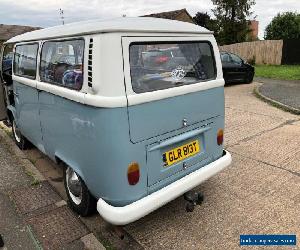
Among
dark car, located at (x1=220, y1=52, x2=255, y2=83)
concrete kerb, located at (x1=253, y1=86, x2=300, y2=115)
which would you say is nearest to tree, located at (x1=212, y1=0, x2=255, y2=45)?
dark car, located at (x1=220, y1=52, x2=255, y2=83)

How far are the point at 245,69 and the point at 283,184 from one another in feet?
31.0

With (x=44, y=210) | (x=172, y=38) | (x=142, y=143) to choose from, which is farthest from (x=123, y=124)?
(x=44, y=210)

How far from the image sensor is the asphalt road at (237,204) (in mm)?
3213

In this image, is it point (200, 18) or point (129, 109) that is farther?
point (200, 18)

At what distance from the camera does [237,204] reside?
373cm

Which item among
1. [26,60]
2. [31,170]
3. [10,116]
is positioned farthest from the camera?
[10,116]

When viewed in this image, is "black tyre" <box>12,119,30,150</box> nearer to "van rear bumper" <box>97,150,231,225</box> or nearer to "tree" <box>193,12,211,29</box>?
"van rear bumper" <box>97,150,231,225</box>

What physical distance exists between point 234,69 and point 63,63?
10.2 metres

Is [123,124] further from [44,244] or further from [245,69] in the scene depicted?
[245,69]

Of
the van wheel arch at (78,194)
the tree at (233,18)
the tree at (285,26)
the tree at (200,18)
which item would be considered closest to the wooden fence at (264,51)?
the tree at (233,18)

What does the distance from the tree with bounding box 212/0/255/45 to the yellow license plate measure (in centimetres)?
3248

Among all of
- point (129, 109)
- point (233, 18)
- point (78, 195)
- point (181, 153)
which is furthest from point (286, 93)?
point (233, 18)

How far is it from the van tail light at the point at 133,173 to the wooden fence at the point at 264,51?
21076 millimetres

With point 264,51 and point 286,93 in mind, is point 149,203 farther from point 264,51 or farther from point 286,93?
point 264,51
